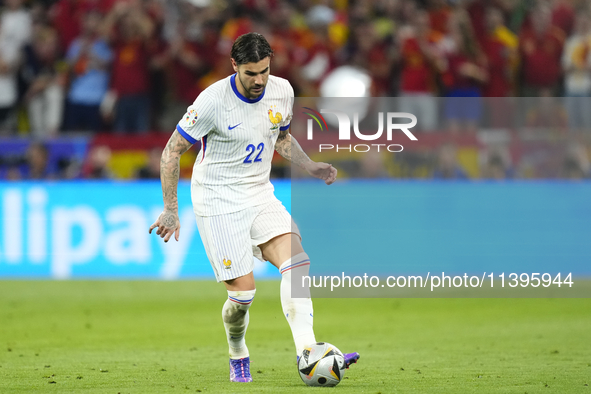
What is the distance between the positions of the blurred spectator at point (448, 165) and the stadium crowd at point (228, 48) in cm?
191

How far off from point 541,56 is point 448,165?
3.58 metres

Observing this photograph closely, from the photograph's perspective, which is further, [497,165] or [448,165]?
[448,165]

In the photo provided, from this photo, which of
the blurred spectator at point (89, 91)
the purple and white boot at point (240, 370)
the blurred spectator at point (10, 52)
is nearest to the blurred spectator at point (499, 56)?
the blurred spectator at point (89, 91)

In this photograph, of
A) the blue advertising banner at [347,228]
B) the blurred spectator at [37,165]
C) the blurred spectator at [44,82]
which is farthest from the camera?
the blurred spectator at [44,82]

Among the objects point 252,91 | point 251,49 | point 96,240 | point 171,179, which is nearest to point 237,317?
point 171,179

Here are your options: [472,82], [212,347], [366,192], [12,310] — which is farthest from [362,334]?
[472,82]

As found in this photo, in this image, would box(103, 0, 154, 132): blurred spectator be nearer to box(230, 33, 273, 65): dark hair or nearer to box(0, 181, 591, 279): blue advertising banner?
box(0, 181, 591, 279): blue advertising banner

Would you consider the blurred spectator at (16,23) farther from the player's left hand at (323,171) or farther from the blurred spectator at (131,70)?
the player's left hand at (323,171)

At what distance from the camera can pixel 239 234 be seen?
265 inches

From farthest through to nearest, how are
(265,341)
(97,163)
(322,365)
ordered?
(97,163)
(265,341)
(322,365)

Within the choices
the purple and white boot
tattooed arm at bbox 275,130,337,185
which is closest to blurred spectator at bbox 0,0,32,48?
tattooed arm at bbox 275,130,337,185

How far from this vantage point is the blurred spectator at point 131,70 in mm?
15648

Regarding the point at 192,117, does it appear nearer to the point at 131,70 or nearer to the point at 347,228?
the point at 347,228

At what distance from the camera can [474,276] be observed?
46.0 ft
